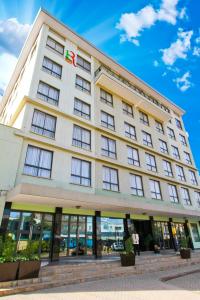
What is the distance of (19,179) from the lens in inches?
474

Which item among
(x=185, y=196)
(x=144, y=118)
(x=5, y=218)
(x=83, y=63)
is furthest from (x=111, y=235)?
(x=83, y=63)

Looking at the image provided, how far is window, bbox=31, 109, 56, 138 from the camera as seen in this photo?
14.4 meters

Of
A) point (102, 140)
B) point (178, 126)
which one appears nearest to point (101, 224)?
point (102, 140)

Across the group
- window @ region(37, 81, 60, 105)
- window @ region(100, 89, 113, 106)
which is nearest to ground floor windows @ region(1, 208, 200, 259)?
window @ region(37, 81, 60, 105)

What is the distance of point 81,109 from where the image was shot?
17906mm

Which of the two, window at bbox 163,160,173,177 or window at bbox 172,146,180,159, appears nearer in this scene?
window at bbox 163,160,173,177

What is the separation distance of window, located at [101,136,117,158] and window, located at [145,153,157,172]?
15.2 ft

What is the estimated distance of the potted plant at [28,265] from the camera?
7.88 metres

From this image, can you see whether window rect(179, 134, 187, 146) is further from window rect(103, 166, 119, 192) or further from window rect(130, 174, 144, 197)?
window rect(103, 166, 119, 192)

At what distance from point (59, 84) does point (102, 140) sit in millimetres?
6067

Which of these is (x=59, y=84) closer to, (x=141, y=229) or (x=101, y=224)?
(x=101, y=224)

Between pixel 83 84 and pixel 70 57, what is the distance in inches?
119

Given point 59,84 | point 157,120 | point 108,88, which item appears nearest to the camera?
point 59,84

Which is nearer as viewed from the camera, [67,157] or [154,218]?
[67,157]
